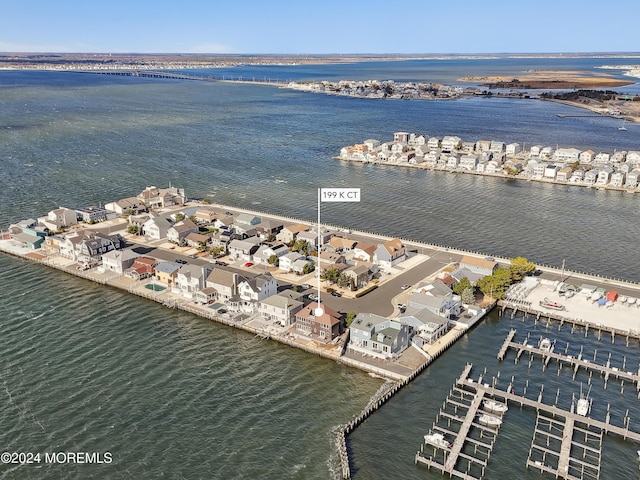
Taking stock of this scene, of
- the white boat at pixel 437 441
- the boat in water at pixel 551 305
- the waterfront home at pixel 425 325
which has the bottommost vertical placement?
the white boat at pixel 437 441

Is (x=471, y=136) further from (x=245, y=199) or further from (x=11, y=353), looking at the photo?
(x=11, y=353)

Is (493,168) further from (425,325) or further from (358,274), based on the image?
(425,325)

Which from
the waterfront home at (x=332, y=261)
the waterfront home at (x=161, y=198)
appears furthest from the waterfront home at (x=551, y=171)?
the waterfront home at (x=161, y=198)

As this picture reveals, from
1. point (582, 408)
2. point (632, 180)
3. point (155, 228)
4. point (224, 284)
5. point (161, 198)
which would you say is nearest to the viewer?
point (582, 408)

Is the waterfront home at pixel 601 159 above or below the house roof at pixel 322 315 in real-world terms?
above

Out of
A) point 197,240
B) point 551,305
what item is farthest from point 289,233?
point 551,305

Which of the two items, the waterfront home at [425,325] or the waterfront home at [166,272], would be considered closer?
the waterfront home at [425,325]

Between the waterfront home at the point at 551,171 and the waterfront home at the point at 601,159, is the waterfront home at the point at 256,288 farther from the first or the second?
the waterfront home at the point at 601,159

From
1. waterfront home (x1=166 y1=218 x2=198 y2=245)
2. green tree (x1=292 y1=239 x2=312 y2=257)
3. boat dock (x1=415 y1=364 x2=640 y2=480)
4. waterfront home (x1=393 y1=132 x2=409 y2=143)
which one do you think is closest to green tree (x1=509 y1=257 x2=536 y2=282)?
boat dock (x1=415 y1=364 x2=640 y2=480)
